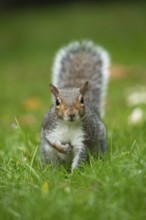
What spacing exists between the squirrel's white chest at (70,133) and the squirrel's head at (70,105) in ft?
0.34

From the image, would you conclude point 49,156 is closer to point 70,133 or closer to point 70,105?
point 70,133

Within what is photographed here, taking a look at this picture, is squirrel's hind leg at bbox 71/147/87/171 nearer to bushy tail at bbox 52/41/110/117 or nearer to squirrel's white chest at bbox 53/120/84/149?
squirrel's white chest at bbox 53/120/84/149

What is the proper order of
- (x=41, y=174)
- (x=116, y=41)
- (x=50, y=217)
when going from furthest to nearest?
1. (x=116, y=41)
2. (x=41, y=174)
3. (x=50, y=217)

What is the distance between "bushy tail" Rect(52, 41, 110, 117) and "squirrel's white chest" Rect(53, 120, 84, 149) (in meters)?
0.94

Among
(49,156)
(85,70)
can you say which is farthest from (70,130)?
(85,70)

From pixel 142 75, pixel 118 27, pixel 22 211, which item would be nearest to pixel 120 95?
pixel 142 75

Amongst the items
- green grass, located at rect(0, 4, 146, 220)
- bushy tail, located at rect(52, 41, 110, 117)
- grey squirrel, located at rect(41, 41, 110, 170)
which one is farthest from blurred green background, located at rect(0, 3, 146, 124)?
grey squirrel, located at rect(41, 41, 110, 170)

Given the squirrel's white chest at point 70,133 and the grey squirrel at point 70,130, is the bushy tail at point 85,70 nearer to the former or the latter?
the grey squirrel at point 70,130

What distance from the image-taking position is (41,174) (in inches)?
148

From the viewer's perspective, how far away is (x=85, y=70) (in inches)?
208

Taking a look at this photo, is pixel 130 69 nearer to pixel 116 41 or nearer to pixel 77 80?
pixel 116 41

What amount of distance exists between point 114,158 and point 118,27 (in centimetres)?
1337

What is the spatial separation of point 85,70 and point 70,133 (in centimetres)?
129

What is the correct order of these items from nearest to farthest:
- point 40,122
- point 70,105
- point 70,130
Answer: point 70,105
point 70,130
point 40,122
